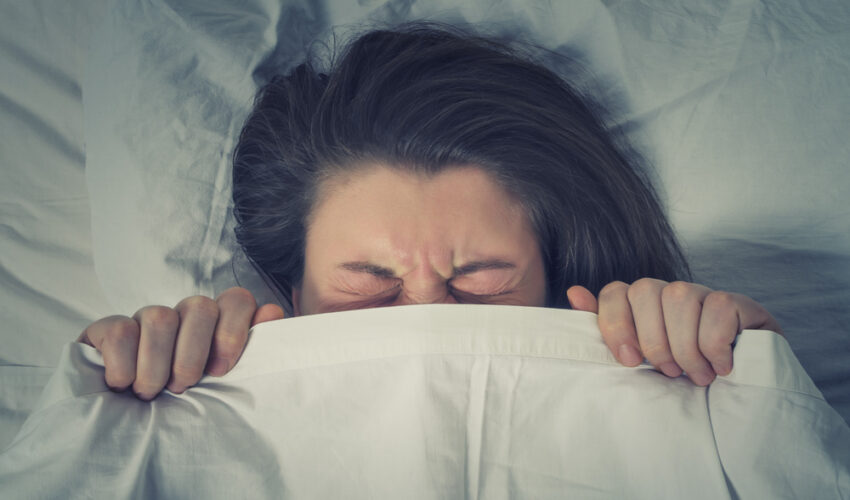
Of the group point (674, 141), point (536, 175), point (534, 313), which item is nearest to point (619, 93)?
point (674, 141)

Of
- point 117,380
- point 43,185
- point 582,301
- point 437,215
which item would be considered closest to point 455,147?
point 437,215

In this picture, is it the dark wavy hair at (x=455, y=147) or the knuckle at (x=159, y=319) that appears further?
the dark wavy hair at (x=455, y=147)

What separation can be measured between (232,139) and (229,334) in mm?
418

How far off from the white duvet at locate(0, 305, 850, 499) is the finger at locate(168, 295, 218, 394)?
0.7 inches

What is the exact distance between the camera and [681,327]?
57cm

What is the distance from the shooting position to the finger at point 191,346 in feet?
1.91

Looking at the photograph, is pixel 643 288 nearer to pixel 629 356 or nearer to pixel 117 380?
pixel 629 356

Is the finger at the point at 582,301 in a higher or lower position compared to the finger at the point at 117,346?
higher

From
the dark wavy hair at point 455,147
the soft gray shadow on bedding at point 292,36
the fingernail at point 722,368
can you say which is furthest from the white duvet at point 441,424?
the soft gray shadow on bedding at point 292,36

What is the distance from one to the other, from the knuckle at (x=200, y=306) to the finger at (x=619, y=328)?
39cm

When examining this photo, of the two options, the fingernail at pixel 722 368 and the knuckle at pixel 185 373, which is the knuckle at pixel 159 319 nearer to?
the knuckle at pixel 185 373

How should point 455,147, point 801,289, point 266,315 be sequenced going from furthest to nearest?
point 801,289, point 455,147, point 266,315

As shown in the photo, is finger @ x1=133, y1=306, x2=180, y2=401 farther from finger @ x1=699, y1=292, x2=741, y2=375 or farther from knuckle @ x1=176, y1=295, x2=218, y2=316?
finger @ x1=699, y1=292, x2=741, y2=375

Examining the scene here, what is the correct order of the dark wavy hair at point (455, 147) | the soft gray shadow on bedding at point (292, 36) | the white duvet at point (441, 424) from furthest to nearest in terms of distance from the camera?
the soft gray shadow on bedding at point (292, 36) → the dark wavy hair at point (455, 147) → the white duvet at point (441, 424)
